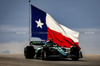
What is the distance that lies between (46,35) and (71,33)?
292 centimetres

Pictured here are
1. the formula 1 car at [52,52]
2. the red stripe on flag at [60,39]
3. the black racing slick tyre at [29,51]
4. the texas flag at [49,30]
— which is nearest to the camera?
the formula 1 car at [52,52]

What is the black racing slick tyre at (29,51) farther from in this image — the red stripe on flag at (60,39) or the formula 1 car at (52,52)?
the red stripe on flag at (60,39)

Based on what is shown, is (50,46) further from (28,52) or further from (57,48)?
(28,52)

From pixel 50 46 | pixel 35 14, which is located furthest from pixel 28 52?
pixel 35 14

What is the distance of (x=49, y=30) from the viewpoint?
32.7 metres

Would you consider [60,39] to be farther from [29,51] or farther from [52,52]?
[52,52]

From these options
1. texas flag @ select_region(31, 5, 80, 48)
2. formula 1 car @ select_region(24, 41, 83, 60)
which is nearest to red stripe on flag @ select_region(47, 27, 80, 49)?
texas flag @ select_region(31, 5, 80, 48)

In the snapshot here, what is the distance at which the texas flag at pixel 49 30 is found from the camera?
3128 centimetres

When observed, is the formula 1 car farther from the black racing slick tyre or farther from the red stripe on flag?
the red stripe on flag

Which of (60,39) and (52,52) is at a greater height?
(60,39)

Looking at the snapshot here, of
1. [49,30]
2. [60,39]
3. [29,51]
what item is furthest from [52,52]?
[49,30]

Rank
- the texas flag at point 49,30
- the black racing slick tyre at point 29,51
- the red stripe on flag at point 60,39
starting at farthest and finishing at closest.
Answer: the texas flag at point 49,30
the red stripe on flag at point 60,39
the black racing slick tyre at point 29,51

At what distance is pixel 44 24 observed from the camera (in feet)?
108

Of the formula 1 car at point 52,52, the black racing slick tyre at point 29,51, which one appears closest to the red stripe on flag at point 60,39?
the formula 1 car at point 52,52
